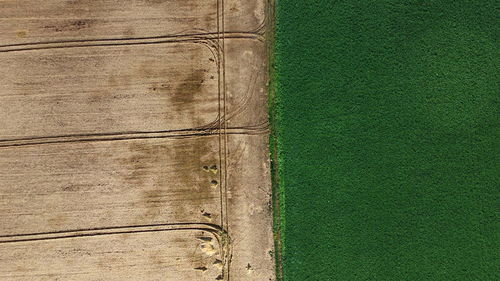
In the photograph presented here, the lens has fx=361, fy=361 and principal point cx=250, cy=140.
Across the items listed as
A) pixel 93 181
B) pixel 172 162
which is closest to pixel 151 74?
pixel 172 162

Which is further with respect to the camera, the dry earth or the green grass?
the dry earth

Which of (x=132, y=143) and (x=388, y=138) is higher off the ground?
(x=388, y=138)

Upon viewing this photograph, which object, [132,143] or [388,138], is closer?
[388,138]

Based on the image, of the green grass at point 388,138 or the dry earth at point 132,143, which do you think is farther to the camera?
the dry earth at point 132,143
